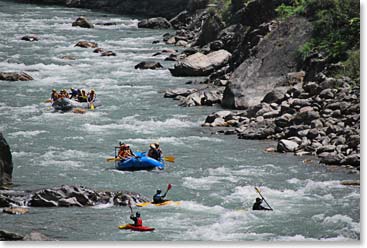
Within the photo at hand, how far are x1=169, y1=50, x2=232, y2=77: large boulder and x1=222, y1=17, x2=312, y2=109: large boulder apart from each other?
4.63 metres

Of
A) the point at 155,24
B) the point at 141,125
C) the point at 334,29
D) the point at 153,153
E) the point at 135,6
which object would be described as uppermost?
the point at 334,29

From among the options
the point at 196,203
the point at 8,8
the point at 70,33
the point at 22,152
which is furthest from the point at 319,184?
the point at 8,8

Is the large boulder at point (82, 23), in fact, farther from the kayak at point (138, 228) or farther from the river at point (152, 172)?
the kayak at point (138, 228)

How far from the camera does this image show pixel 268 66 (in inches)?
1143

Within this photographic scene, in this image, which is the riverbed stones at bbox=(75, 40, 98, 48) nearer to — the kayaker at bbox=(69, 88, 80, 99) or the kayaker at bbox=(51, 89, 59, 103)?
the kayaker at bbox=(69, 88, 80, 99)

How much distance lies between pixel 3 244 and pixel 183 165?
367 inches

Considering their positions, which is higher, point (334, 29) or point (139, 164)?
point (334, 29)

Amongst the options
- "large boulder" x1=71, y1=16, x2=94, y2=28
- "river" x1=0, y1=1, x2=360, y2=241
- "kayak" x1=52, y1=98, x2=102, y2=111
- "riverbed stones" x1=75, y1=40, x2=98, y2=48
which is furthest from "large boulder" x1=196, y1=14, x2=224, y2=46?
"kayak" x1=52, y1=98, x2=102, y2=111

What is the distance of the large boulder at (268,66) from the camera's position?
2841cm

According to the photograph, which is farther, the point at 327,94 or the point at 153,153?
the point at 327,94

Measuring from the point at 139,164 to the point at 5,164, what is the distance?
12.7ft

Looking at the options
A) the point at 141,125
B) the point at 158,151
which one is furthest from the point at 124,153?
the point at 141,125

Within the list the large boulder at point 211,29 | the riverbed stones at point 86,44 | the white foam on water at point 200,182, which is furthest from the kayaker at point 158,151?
the riverbed stones at point 86,44

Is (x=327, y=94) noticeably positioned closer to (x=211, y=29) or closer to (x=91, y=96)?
(x=91, y=96)
